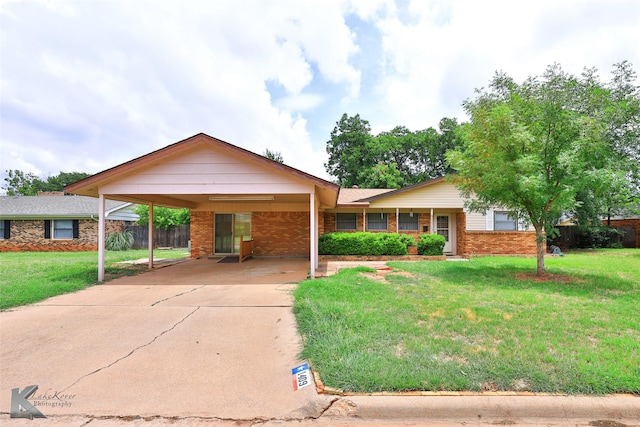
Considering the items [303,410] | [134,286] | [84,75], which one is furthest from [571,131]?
[84,75]

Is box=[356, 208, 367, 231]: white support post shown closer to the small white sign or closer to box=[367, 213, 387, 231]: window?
box=[367, 213, 387, 231]: window

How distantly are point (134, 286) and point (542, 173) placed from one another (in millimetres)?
10764

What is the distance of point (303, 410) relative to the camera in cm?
271

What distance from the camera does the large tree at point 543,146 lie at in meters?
7.19

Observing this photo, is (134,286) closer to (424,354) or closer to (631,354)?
(424,354)

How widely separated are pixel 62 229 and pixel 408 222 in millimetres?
19778

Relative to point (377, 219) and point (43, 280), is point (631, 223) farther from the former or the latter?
point (43, 280)

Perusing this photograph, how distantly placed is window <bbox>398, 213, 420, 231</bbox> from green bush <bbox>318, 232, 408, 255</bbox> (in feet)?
7.58

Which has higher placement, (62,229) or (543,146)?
(543,146)

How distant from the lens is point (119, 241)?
18.2 metres

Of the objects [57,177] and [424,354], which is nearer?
[424,354]

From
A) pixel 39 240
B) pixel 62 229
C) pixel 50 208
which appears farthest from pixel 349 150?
pixel 39 240

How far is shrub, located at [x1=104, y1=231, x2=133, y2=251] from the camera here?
17.9m

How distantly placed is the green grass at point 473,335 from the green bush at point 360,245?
5.56m
